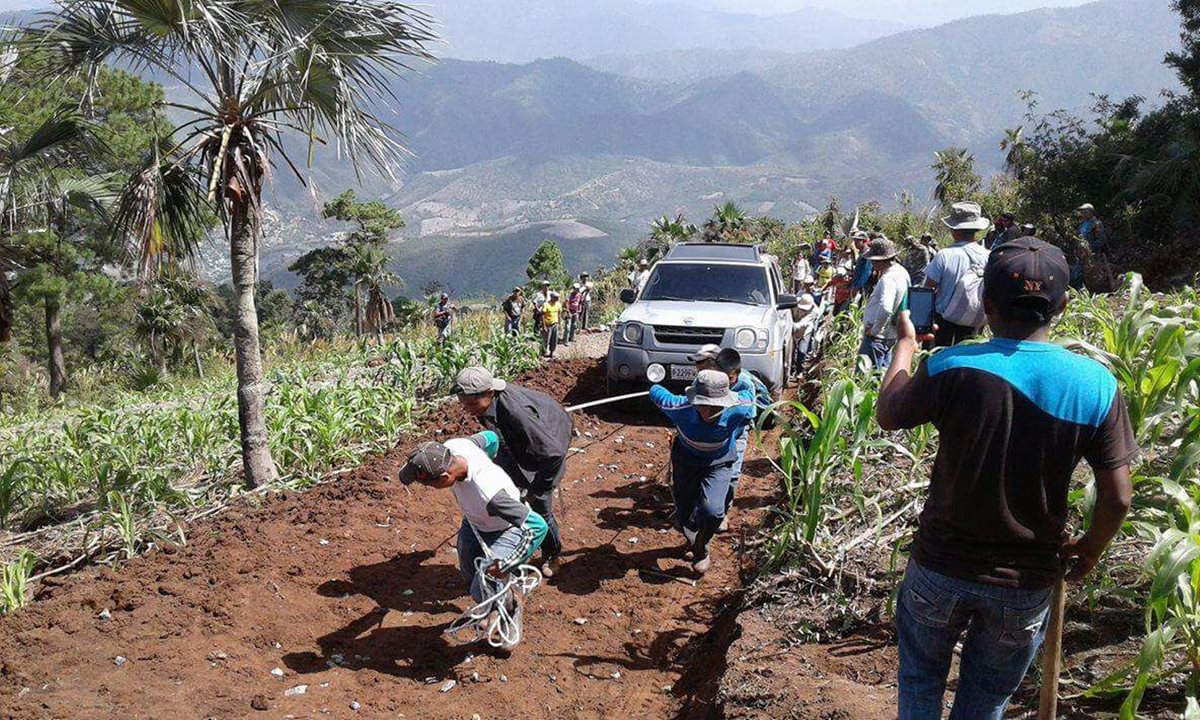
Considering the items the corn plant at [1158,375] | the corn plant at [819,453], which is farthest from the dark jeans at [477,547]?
the corn plant at [1158,375]

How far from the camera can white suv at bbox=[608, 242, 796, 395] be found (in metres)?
8.58

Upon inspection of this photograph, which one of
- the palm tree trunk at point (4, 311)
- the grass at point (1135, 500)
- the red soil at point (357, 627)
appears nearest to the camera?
the grass at point (1135, 500)

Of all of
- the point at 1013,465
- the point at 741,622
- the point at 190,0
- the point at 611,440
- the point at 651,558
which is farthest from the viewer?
the point at 611,440

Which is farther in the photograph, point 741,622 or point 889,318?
point 889,318

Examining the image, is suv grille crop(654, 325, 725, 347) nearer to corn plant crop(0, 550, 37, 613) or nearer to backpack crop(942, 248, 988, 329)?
backpack crop(942, 248, 988, 329)

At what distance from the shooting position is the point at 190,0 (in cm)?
519

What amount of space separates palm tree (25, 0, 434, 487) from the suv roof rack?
476cm

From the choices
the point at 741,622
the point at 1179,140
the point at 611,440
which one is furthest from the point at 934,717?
the point at 1179,140

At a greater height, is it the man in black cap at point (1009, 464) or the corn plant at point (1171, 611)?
the man in black cap at point (1009, 464)

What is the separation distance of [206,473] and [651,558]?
4.18 m

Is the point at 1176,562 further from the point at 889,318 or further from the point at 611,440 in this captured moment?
the point at 611,440

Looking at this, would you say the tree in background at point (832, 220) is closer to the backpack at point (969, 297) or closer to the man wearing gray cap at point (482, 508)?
the backpack at point (969, 297)

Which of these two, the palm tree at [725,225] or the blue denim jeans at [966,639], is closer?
the blue denim jeans at [966,639]

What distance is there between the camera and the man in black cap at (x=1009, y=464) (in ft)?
7.07
